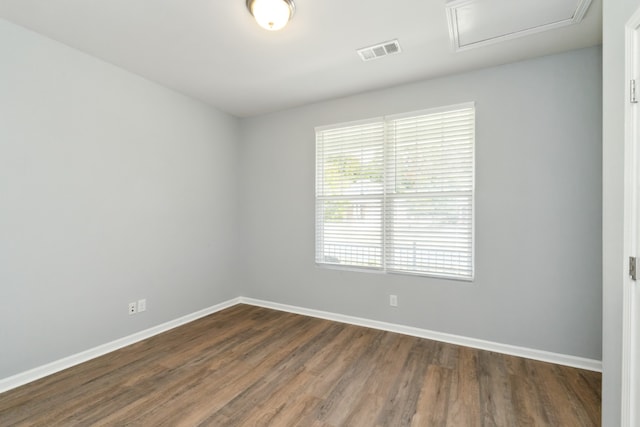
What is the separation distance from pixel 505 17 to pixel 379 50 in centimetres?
93

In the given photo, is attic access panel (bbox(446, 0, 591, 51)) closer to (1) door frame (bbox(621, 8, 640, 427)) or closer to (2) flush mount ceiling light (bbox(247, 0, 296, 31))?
(1) door frame (bbox(621, 8, 640, 427))

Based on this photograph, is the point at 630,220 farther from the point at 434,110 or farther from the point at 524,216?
the point at 434,110

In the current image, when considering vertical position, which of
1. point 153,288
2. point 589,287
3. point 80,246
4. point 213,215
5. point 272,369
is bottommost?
point 272,369

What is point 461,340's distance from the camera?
9.48 ft

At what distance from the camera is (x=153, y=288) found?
3.15 metres

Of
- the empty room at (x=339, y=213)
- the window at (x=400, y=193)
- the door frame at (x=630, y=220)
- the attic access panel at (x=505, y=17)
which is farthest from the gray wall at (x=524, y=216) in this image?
the door frame at (x=630, y=220)

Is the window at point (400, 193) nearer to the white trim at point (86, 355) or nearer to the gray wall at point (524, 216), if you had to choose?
the gray wall at point (524, 216)

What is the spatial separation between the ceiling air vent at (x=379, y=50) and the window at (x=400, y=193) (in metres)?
0.77

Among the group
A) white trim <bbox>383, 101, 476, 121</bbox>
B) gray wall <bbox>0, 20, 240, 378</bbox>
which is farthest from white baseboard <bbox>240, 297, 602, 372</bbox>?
white trim <bbox>383, 101, 476, 121</bbox>

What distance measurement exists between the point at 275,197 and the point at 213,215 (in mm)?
873

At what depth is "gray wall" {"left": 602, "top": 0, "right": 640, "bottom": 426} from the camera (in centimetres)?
131

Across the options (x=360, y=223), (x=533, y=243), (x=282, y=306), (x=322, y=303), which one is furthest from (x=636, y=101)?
(x=282, y=306)

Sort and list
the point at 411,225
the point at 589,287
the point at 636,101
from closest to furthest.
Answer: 1. the point at 636,101
2. the point at 589,287
3. the point at 411,225

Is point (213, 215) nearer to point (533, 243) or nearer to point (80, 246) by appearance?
point (80, 246)
